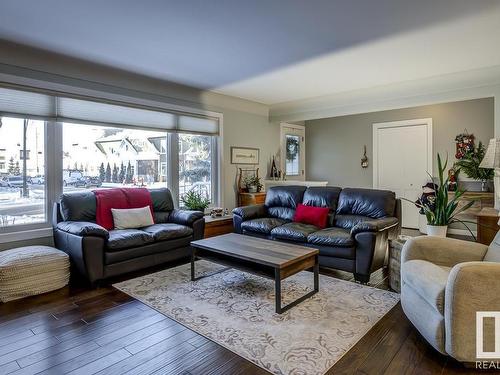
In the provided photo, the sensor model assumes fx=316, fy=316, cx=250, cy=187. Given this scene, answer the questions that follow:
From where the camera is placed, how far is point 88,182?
13.7 feet

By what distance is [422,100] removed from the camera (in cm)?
465

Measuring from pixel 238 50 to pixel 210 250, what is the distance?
2.14 metres

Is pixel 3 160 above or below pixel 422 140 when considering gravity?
below

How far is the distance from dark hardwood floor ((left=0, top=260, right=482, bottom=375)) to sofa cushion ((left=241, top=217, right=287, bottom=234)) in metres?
1.84

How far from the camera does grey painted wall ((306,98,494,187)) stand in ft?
17.9

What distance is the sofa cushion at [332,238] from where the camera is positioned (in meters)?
3.37

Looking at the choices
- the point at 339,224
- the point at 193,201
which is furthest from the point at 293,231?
the point at 193,201

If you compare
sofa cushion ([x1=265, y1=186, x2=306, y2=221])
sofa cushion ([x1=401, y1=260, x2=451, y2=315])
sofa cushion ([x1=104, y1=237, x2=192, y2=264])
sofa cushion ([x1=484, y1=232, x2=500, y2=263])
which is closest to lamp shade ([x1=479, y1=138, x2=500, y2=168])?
sofa cushion ([x1=484, y1=232, x2=500, y2=263])

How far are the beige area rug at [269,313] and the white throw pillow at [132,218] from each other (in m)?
0.72

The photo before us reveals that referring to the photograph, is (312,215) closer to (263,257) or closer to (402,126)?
(263,257)

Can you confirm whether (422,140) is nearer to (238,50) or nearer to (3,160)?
(238,50)

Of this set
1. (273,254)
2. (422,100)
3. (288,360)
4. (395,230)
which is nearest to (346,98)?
A: (422,100)

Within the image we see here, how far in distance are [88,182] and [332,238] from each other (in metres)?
3.19

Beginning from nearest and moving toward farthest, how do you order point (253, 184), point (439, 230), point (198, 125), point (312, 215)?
point (439, 230) → point (312, 215) → point (198, 125) → point (253, 184)
